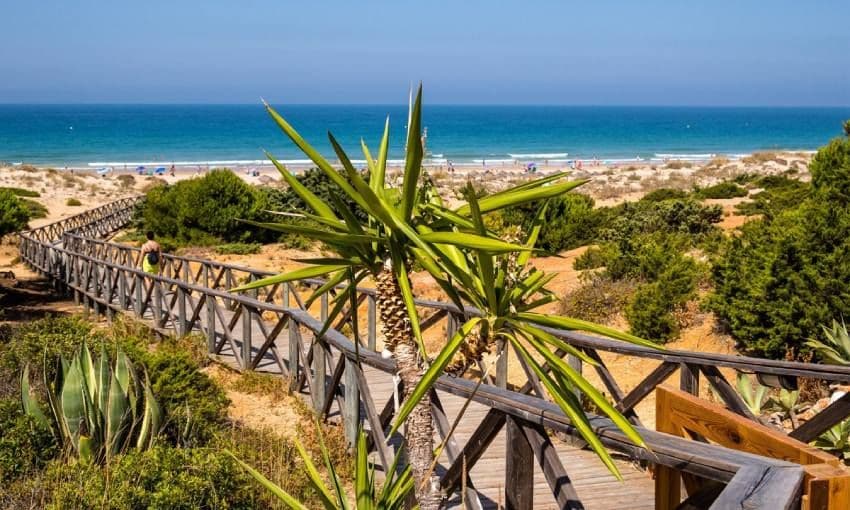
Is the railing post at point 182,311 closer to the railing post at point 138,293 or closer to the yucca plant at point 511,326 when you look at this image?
the railing post at point 138,293

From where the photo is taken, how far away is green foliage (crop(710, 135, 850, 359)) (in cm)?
891

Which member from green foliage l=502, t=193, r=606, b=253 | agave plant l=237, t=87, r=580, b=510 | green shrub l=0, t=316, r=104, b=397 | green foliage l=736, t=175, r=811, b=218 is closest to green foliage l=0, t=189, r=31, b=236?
green shrub l=0, t=316, r=104, b=397

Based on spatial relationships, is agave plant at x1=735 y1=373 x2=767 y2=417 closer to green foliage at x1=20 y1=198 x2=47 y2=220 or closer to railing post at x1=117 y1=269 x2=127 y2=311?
railing post at x1=117 y1=269 x2=127 y2=311

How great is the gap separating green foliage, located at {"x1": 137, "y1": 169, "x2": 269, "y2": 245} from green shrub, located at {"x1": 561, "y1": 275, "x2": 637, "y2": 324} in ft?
40.4

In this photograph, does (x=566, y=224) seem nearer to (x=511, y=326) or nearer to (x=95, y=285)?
(x=95, y=285)

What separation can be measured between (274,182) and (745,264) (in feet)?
132

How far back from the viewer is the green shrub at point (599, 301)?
1201 cm

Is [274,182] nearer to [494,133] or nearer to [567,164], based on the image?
[567,164]

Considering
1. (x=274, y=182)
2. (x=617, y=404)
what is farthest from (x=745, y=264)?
(x=274, y=182)

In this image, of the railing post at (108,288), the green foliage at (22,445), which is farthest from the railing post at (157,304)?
the green foliage at (22,445)

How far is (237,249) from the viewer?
2138 cm

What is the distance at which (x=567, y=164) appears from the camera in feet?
228

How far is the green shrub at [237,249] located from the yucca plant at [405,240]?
18.8 meters

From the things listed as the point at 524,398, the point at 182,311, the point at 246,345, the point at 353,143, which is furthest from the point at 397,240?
the point at 353,143
